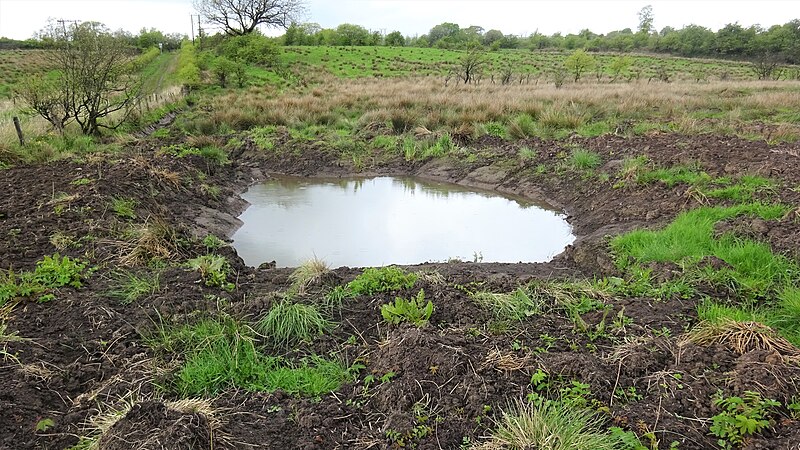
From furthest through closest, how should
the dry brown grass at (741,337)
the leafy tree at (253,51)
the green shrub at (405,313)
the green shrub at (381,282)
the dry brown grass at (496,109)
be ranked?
the leafy tree at (253,51), the dry brown grass at (496,109), the green shrub at (381,282), the green shrub at (405,313), the dry brown grass at (741,337)

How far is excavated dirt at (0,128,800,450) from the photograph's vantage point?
Answer: 301cm

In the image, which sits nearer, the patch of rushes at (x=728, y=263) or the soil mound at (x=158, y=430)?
the soil mound at (x=158, y=430)

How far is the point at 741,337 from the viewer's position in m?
3.60

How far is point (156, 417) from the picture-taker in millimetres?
2865

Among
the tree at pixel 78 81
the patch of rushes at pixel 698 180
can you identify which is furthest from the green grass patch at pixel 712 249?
the tree at pixel 78 81

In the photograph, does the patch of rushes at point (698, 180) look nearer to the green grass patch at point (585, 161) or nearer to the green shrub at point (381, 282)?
the green grass patch at point (585, 161)

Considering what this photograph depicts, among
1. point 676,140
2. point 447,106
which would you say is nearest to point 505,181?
point 676,140

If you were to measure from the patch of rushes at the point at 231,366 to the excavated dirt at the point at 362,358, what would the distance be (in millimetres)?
127

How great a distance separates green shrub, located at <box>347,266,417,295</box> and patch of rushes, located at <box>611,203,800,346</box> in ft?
8.56

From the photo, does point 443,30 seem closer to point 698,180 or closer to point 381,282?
point 698,180

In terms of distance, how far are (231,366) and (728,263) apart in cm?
499

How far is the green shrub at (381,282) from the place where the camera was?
482 cm

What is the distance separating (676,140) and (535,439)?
990 cm

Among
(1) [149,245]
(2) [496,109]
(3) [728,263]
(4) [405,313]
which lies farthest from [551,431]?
(2) [496,109]
